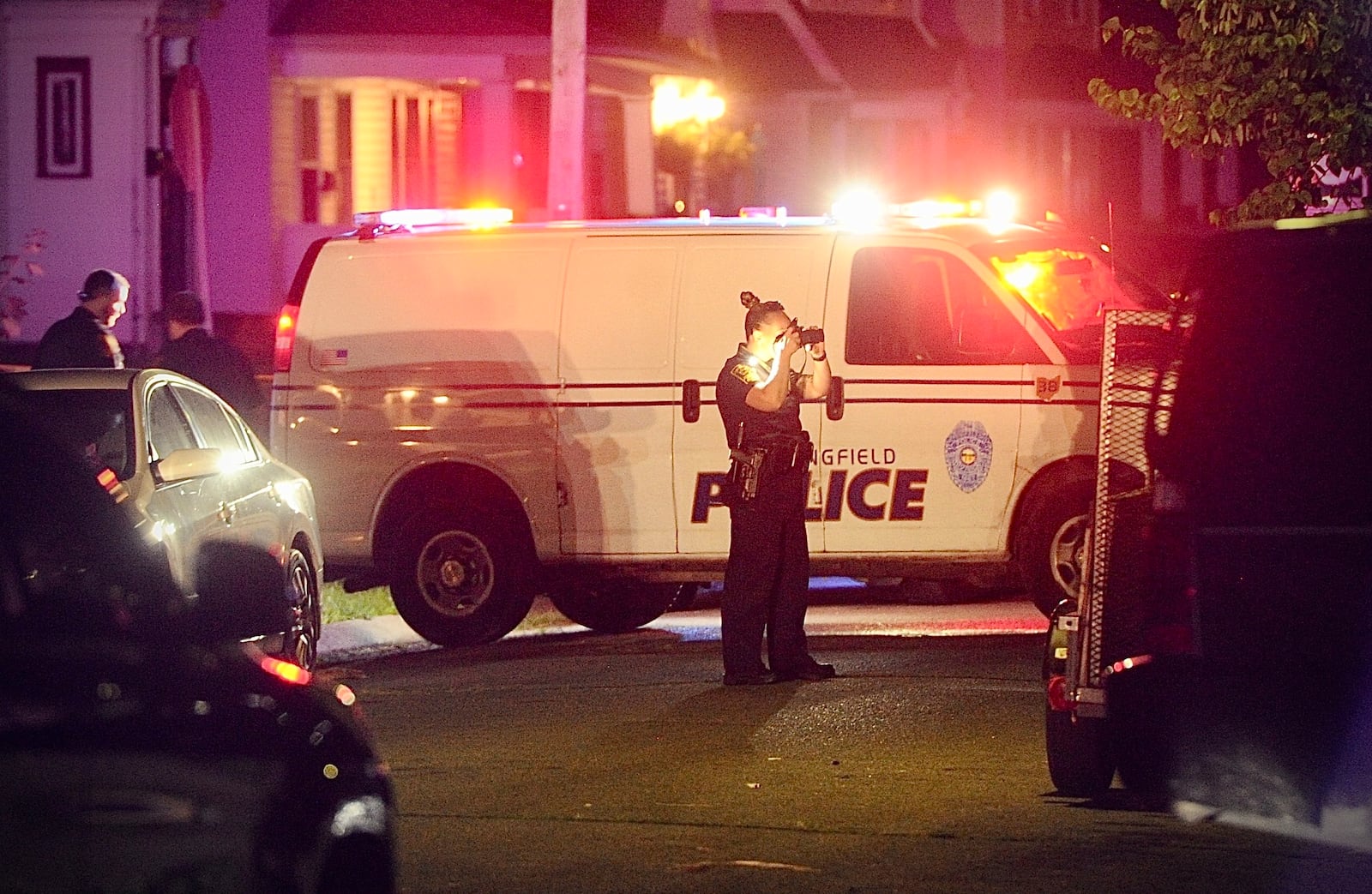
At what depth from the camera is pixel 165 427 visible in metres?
10.7

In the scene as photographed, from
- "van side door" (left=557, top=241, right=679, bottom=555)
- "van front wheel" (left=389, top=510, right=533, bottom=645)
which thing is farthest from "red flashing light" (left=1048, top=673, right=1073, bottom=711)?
"van front wheel" (left=389, top=510, right=533, bottom=645)

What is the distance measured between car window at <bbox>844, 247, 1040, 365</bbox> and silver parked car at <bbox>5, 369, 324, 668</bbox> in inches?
116

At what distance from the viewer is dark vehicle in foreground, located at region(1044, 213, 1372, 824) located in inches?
246

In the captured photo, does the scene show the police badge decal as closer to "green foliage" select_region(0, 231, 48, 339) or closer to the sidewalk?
the sidewalk

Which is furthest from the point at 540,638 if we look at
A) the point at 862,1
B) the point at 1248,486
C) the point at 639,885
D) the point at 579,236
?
the point at 862,1

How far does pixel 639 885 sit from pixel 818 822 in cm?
112

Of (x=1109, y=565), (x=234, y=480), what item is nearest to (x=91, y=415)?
(x=234, y=480)

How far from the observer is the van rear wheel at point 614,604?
1392 centimetres

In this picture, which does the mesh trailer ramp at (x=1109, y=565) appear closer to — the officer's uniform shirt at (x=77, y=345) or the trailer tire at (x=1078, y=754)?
the trailer tire at (x=1078, y=754)

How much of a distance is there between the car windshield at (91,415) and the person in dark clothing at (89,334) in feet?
9.57

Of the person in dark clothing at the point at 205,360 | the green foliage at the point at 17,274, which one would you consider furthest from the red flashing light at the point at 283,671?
the green foliage at the point at 17,274

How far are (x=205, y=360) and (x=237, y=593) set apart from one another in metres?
9.83

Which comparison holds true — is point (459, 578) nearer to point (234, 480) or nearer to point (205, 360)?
point (205, 360)

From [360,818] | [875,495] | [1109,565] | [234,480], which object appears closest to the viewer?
[360,818]
